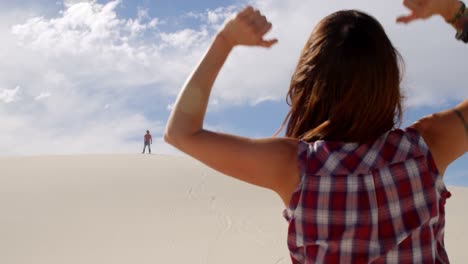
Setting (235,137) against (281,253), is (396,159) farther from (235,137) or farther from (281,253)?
(281,253)

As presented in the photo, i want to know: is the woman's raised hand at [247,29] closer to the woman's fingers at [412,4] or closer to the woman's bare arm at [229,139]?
the woman's bare arm at [229,139]

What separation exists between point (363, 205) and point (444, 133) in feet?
1.06

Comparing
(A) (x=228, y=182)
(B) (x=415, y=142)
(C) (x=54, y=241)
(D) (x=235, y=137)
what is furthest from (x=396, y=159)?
(A) (x=228, y=182)

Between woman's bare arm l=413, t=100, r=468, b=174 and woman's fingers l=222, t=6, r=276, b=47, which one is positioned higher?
woman's fingers l=222, t=6, r=276, b=47

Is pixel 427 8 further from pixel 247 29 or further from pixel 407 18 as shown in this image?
pixel 247 29

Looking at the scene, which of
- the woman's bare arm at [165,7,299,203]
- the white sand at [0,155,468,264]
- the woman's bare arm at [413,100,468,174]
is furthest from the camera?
the white sand at [0,155,468,264]

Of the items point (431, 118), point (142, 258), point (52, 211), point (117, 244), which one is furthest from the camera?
point (52, 211)

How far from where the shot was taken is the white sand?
9117mm

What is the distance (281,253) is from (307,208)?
7935 mm

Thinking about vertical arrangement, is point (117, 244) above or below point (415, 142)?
below

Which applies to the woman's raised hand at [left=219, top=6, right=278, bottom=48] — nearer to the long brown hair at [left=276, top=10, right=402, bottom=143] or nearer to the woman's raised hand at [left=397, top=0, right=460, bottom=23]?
the long brown hair at [left=276, top=10, right=402, bottom=143]

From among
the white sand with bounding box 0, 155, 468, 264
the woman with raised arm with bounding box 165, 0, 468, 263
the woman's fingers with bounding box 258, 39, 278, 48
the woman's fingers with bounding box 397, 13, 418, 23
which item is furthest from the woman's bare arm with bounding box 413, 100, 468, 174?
the white sand with bounding box 0, 155, 468, 264

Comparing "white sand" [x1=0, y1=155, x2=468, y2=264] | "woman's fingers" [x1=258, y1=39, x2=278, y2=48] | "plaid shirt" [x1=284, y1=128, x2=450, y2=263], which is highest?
"woman's fingers" [x1=258, y1=39, x2=278, y2=48]

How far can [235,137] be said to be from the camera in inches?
46.6
